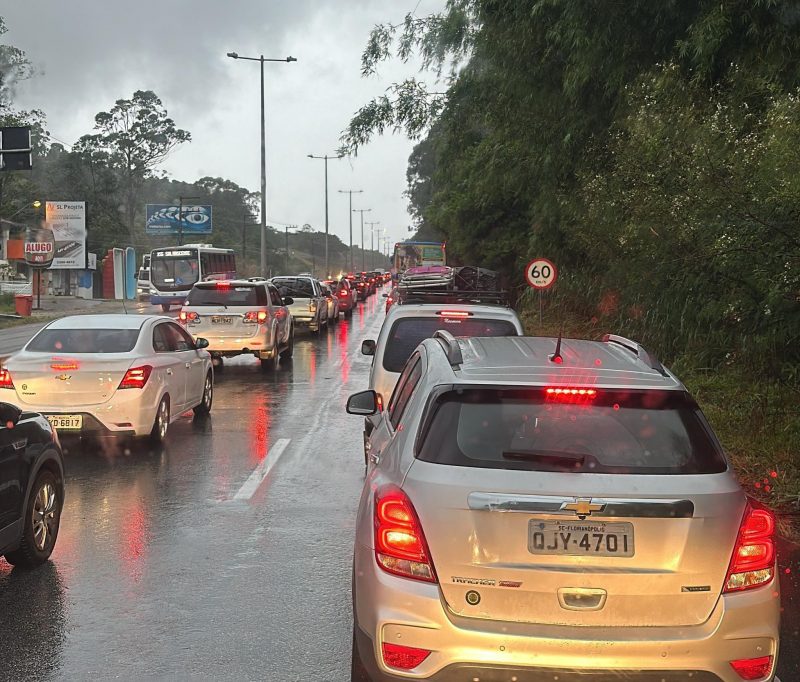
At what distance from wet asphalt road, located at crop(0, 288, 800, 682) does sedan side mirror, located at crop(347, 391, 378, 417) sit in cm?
104

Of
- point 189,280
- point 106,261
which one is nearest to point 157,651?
point 189,280

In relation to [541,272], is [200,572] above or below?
below

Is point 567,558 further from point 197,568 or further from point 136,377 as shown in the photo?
point 136,377

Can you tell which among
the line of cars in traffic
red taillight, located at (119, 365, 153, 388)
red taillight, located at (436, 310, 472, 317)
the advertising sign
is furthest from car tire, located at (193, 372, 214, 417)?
the advertising sign

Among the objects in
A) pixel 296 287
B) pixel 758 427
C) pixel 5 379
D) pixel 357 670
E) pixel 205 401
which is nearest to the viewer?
pixel 357 670

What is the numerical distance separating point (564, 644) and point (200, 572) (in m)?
3.36

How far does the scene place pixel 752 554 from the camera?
3.60 meters

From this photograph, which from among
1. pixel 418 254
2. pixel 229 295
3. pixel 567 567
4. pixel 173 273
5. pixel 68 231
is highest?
pixel 68 231

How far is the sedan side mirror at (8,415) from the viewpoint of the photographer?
225 inches

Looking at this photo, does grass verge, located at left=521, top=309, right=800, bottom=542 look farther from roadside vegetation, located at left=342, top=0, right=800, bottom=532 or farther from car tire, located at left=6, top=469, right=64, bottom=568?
car tire, located at left=6, top=469, right=64, bottom=568

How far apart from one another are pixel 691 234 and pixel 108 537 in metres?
7.01

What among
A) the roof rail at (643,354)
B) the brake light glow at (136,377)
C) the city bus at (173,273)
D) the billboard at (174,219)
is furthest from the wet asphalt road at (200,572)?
the billboard at (174,219)

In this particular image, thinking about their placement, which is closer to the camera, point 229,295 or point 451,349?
point 451,349

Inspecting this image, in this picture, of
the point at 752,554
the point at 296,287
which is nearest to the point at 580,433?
the point at 752,554
